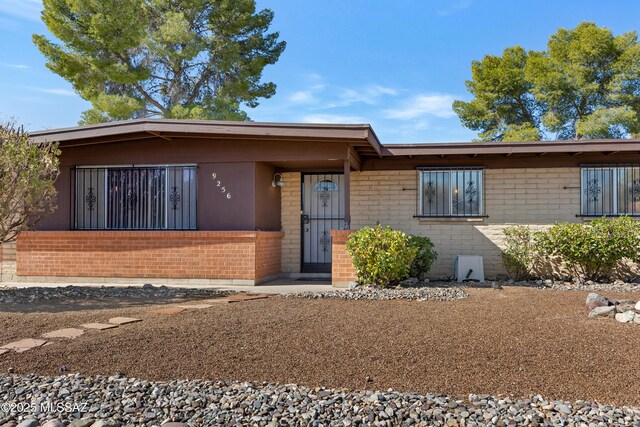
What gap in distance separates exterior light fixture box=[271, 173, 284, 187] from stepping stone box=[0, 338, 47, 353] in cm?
654

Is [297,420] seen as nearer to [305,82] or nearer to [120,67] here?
[305,82]

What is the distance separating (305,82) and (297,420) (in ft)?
53.6

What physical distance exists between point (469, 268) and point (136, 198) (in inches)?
257

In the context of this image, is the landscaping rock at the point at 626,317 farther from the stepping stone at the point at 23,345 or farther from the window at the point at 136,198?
the window at the point at 136,198

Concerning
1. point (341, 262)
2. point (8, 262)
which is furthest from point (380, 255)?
point (8, 262)

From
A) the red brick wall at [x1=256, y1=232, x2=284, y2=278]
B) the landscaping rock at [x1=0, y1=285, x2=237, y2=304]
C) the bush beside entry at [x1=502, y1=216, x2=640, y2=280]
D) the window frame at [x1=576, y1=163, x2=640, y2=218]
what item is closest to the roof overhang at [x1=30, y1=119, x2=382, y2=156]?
the red brick wall at [x1=256, y1=232, x2=284, y2=278]

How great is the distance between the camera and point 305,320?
18.8 feet

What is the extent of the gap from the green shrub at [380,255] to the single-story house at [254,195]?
526 mm

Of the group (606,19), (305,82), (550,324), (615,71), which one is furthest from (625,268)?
(606,19)

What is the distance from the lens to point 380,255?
8227 mm

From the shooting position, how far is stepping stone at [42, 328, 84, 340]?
198 inches

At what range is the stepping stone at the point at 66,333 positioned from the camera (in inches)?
198

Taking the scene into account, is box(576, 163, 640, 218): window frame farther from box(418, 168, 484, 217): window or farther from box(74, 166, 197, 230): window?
box(74, 166, 197, 230): window

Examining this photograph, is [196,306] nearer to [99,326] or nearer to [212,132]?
[99,326]
